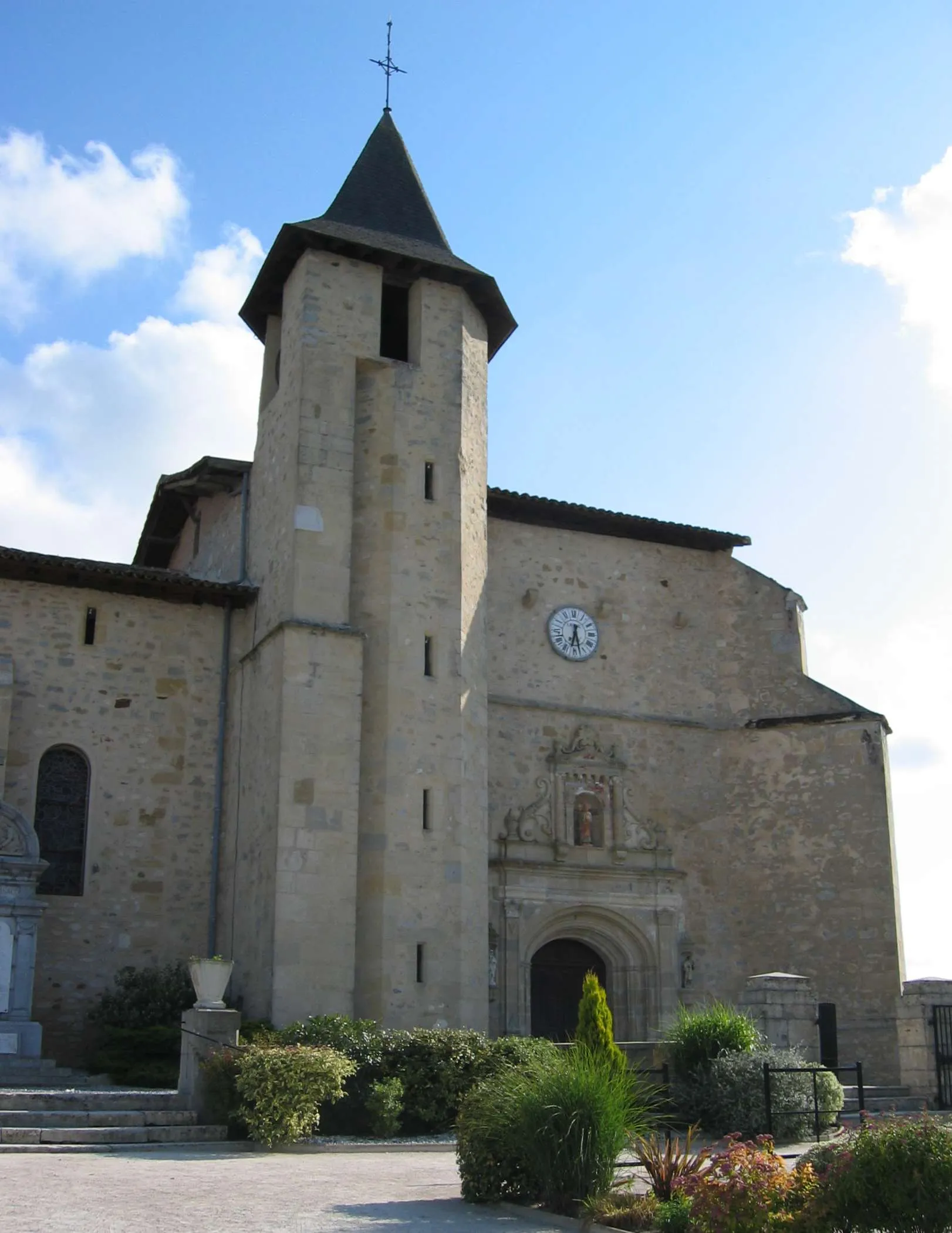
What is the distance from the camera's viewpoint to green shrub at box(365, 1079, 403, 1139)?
45.9ft

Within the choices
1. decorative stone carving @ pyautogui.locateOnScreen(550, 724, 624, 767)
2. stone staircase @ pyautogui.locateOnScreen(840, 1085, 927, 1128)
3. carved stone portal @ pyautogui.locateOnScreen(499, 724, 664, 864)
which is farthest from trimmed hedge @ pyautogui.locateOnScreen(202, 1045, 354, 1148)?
decorative stone carving @ pyautogui.locateOnScreen(550, 724, 624, 767)

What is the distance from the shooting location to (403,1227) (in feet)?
27.9

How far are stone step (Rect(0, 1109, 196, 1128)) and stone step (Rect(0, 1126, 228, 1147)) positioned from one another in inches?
1.7

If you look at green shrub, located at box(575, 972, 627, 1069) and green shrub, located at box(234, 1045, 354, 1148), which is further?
green shrub, located at box(575, 972, 627, 1069)

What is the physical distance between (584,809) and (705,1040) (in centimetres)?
714

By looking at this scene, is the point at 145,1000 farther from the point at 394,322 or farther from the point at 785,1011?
the point at 394,322

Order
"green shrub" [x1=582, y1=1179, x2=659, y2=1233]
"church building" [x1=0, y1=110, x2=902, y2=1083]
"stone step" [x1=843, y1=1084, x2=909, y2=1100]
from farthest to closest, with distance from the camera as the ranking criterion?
"church building" [x1=0, y1=110, x2=902, y2=1083] → "stone step" [x1=843, y1=1084, x2=909, y2=1100] → "green shrub" [x1=582, y1=1179, x2=659, y2=1233]

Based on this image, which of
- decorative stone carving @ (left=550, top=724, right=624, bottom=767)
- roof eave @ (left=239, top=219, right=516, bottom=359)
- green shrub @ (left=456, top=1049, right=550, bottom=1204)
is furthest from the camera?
decorative stone carving @ (left=550, top=724, right=624, bottom=767)

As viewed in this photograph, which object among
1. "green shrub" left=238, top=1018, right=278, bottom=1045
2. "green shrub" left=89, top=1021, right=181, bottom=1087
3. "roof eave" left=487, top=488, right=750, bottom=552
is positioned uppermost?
"roof eave" left=487, top=488, right=750, bottom=552

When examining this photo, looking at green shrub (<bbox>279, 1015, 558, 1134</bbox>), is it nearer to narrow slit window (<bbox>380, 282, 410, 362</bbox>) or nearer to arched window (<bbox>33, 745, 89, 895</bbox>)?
arched window (<bbox>33, 745, 89, 895</bbox>)

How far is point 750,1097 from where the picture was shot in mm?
14617

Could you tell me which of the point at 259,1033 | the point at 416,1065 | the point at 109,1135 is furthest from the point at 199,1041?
the point at 416,1065

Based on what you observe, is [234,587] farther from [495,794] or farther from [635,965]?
[635,965]

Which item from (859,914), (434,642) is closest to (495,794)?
(434,642)
